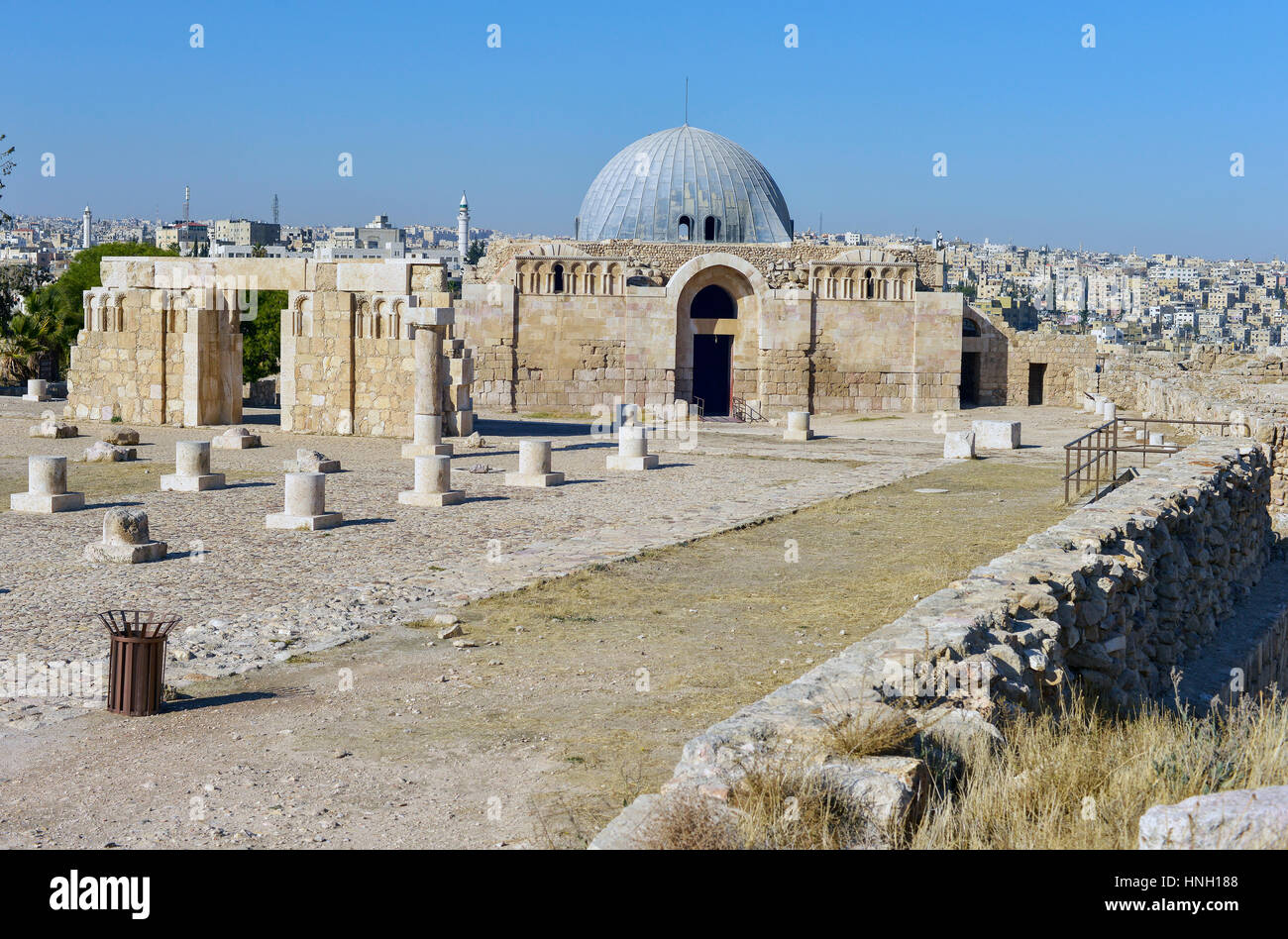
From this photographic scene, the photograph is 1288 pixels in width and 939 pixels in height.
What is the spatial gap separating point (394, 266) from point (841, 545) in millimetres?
13102

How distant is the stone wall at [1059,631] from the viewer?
486cm

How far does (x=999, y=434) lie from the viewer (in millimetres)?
22469

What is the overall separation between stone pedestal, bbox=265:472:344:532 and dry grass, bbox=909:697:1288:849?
29.0ft

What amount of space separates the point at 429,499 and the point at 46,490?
4035mm

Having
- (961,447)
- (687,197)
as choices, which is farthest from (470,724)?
(687,197)

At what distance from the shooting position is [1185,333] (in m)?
100

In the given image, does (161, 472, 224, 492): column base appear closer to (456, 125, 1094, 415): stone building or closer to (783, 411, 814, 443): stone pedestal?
(783, 411, 814, 443): stone pedestal

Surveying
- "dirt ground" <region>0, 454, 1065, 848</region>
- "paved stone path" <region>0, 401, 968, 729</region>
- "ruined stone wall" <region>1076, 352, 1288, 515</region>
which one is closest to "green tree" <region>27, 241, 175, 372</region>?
"paved stone path" <region>0, 401, 968, 729</region>

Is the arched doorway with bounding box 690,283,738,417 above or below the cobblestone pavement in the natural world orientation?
above

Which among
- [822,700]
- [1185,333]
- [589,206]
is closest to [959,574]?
[822,700]

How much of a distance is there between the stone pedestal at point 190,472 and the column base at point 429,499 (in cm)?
253

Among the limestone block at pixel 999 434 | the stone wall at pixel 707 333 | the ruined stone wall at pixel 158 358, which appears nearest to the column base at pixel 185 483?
the ruined stone wall at pixel 158 358

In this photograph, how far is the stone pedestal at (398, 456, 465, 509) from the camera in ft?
48.5
